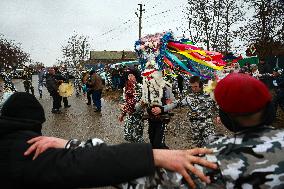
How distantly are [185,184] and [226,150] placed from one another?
0.80 ft

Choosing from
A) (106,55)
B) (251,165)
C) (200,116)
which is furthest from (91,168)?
(106,55)

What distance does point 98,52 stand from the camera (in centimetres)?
9175

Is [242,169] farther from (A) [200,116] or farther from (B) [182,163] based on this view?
(A) [200,116]

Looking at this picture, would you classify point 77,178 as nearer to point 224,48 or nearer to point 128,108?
point 128,108

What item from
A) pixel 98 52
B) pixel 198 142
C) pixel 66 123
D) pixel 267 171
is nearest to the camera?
pixel 267 171

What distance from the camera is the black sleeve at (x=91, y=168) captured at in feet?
4.35

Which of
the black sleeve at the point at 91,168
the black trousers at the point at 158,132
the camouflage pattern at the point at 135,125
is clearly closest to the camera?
the black sleeve at the point at 91,168

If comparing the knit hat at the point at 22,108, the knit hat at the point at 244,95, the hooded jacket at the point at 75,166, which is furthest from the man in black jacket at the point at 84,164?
the knit hat at the point at 244,95

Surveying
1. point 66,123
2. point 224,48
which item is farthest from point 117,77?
point 66,123

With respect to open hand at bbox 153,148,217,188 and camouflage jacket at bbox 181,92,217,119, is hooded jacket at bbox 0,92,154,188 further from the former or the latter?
camouflage jacket at bbox 181,92,217,119

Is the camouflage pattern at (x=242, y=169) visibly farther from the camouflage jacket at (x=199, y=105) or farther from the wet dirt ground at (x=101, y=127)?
the wet dirt ground at (x=101, y=127)

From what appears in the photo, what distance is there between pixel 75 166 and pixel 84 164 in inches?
1.4

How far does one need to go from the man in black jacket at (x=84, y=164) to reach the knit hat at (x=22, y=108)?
0.58 feet

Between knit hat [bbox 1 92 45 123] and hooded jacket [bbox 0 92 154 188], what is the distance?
0.76 ft
